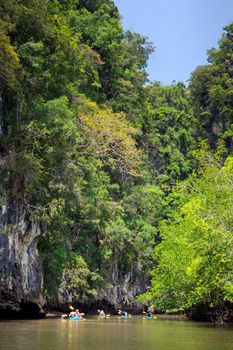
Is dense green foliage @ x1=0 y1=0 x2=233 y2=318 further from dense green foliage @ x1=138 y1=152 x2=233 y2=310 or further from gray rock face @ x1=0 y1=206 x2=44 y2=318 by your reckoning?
gray rock face @ x1=0 y1=206 x2=44 y2=318

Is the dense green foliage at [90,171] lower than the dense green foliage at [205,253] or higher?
higher

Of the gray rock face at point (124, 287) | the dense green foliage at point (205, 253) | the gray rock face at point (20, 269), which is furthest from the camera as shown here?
the gray rock face at point (124, 287)

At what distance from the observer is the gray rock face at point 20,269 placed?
847 inches

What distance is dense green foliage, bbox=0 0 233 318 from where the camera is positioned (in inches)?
817

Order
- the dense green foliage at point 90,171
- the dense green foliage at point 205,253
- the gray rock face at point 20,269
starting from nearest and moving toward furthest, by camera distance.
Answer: the dense green foliage at point 205,253 → the dense green foliage at point 90,171 → the gray rock face at point 20,269

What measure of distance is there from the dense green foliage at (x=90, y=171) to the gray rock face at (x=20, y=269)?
2.80ft

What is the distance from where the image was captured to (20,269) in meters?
22.7

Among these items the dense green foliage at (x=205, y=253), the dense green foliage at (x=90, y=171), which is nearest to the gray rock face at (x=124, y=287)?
the dense green foliage at (x=90, y=171)

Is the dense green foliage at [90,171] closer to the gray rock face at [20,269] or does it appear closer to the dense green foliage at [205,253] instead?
the dense green foliage at [205,253]

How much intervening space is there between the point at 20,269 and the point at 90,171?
8.48m

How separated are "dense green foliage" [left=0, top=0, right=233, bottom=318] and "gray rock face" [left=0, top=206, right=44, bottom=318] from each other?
85 cm

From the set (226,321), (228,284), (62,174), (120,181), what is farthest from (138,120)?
(228,284)

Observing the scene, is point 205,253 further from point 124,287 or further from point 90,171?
point 124,287

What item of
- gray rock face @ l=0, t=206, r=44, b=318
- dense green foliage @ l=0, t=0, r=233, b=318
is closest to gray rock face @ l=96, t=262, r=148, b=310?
dense green foliage @ l=0, t=0, r=233, b=318
